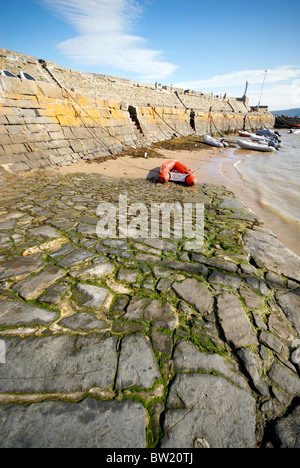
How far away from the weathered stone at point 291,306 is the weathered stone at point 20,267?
3.02 m

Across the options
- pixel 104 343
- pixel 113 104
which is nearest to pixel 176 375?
pixel 104 343

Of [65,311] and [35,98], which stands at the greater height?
[35,98]

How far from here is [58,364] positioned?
167 cm

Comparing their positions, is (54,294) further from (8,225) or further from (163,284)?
(8,225)

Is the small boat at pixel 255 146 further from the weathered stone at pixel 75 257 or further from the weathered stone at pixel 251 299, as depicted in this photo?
the weathered stone at pixel 75 257

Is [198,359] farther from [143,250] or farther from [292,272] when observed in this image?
[292,272]

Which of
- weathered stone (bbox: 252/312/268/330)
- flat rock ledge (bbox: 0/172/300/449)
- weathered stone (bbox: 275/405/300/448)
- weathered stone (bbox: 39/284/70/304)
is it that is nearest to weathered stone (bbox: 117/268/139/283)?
flat rock ledge (bbox: 0/172/300/449)

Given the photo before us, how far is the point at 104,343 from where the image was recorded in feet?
6.08

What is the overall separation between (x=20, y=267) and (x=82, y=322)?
1.27m

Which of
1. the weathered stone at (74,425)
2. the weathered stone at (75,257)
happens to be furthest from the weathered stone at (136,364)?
the weathered stone at (75,257)

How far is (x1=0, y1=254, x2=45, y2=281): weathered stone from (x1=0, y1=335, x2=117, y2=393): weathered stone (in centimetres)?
95

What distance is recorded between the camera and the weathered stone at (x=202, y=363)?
1709 millimetres

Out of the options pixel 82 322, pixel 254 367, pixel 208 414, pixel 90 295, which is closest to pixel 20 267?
pixel 90 295
